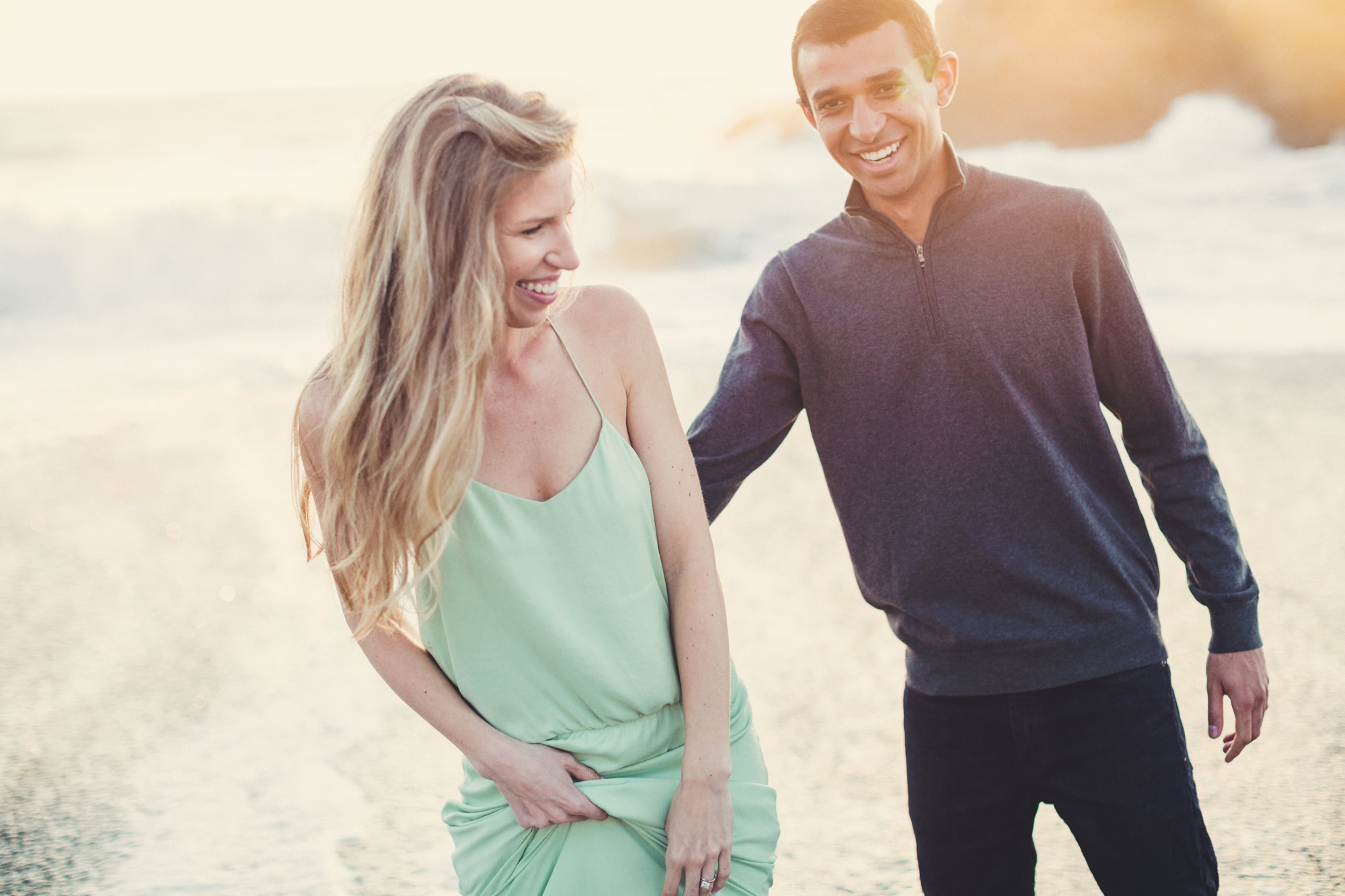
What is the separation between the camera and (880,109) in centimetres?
165

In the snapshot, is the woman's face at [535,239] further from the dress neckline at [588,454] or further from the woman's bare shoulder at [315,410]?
the woman's bare shoulder at [315,410]

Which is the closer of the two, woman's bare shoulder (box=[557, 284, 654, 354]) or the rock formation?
woman's bare shoulder (box=[557, 284, 654, 354])

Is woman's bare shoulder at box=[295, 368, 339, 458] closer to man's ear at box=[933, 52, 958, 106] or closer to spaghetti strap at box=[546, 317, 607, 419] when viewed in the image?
spaghetti strap at box=[546, 317, 607, 419]

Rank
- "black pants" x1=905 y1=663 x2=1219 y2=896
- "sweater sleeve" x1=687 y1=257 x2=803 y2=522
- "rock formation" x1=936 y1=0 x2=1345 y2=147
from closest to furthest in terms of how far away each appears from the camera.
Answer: "black pants" x1=905 y1=663 x2=1219 y2=896, "sweater sleeve" x1=687 y1=257 x2=803 y2=522, "rock formation" x1=936 y1=0 x2=1345 y2=147

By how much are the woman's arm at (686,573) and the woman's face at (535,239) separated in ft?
0.47

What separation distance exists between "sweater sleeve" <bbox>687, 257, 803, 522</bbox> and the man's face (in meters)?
0.21

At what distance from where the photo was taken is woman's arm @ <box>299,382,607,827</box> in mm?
1321

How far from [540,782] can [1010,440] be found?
0.81 metres

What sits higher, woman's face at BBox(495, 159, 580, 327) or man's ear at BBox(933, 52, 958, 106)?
man's ear at BBox(933, 52, 958, 106)

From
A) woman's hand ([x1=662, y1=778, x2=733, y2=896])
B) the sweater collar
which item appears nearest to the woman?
woman's hand ([x1=662, y1=778, x2=733, y2=896])

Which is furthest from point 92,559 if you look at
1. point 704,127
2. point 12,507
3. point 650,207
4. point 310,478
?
point 704,127

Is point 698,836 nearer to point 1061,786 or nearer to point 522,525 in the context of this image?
point 522,525

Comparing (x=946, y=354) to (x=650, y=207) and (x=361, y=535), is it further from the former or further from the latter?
(x=650, y=207)

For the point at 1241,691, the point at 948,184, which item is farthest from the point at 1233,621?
the point at 948,184
